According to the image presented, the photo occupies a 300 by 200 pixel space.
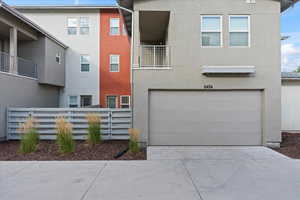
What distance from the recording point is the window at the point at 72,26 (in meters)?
16.7

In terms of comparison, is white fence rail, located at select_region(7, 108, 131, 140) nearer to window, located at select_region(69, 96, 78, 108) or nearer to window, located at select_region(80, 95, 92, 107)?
window, located at select_region(69, 96, 78, 108)

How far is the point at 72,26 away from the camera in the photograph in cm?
1675

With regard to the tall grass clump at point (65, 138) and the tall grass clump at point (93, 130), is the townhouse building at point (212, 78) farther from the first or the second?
the tall grass clump at point (65, 138)

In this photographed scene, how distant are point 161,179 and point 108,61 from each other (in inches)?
522

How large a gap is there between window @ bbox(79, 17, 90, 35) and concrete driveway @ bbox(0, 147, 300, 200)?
12.8 meters

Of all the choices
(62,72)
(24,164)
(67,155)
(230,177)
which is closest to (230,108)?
(230,177)

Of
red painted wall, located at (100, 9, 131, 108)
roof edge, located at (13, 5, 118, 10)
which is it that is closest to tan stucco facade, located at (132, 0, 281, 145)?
red painted wall, located at (100, 9, 131, 108)

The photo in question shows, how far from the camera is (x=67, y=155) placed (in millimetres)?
7176

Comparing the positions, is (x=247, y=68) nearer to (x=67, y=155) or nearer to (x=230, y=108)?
(x=230, y=108)

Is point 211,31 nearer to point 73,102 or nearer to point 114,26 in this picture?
point 114,26

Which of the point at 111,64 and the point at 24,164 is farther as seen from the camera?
the point at 111,64

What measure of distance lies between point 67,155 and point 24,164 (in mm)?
1302

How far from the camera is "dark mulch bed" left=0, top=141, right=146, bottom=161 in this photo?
693cm

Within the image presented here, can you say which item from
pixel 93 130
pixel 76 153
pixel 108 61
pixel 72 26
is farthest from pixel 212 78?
pixel 72 26
